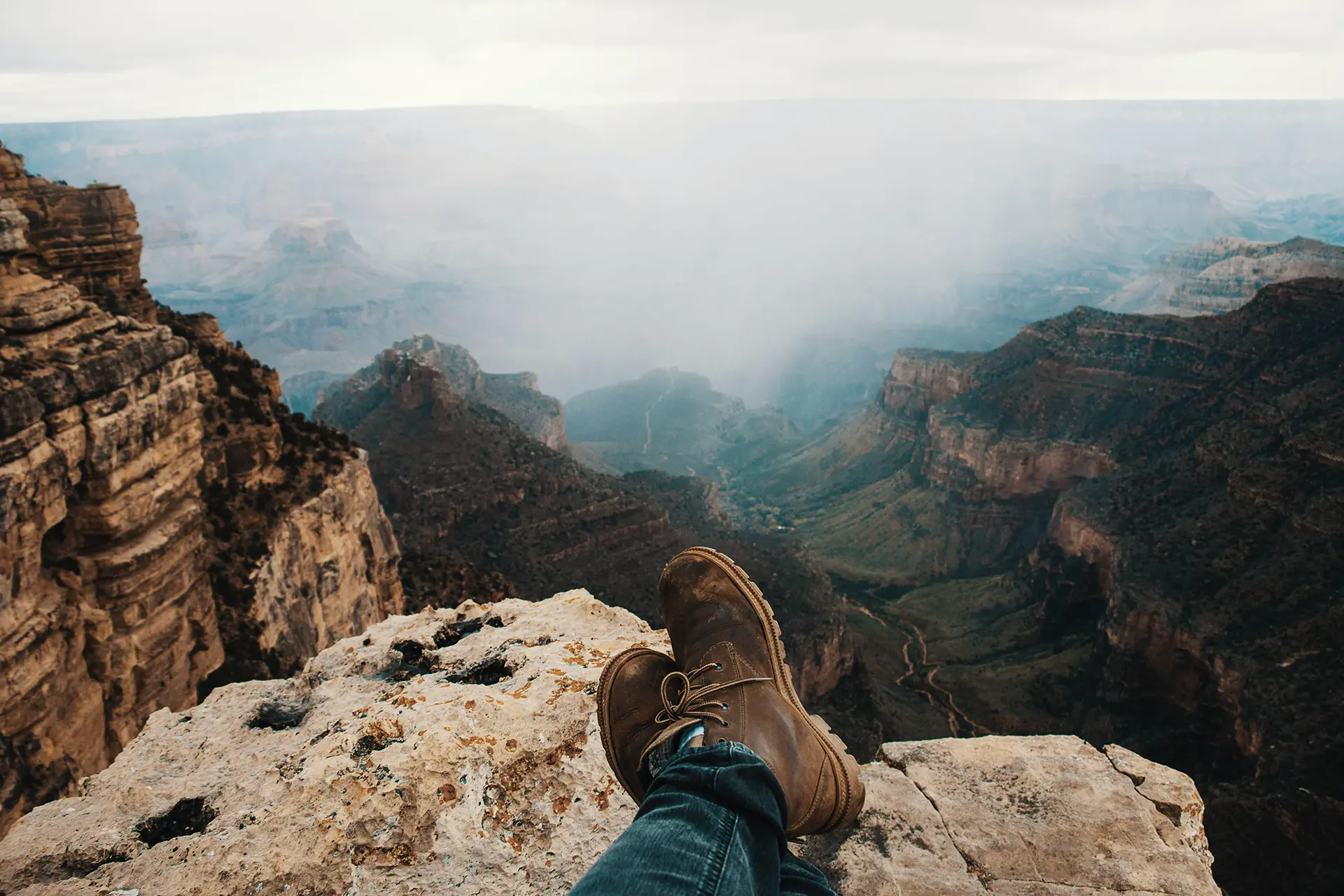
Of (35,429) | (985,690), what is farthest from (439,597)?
(985,690)

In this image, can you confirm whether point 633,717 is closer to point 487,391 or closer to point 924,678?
point 924,678

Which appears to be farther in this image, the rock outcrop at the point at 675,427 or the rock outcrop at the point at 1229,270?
the rock outcrop at the point at 675,427

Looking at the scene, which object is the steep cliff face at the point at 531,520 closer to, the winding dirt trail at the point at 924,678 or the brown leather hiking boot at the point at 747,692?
the winding dirt trail at the point at 924,678

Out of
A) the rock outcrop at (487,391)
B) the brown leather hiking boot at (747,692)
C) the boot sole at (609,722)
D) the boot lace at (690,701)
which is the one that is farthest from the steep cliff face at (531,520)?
the boot lace at (690,701)

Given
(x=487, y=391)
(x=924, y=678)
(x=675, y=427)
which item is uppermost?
(x=487, y=391)

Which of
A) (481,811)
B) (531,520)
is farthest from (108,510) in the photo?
(531,520)
